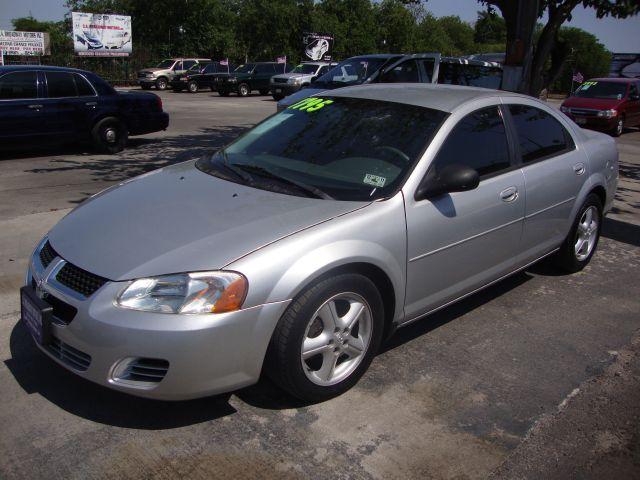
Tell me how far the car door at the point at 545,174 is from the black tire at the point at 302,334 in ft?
5.40

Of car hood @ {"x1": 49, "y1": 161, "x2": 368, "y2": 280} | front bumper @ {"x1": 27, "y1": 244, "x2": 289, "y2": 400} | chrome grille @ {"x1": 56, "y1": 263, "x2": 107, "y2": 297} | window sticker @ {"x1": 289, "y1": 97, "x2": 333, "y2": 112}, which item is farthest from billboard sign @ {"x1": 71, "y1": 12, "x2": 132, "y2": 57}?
front bumper @ {"x1": 27, "y1": 244, "x2": 289, "y2": 400}

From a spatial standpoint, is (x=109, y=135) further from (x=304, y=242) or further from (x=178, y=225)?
(x=304, y=242)

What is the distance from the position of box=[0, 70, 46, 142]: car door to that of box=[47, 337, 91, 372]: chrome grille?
7955mm

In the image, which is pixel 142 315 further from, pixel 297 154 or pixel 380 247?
pixel 297 154

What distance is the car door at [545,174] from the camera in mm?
4328

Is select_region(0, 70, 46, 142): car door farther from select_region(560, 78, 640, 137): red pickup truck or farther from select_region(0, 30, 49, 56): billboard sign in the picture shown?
select_region(0, 30, 49, 56): billboard sign

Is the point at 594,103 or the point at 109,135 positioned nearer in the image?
the point at 109,135

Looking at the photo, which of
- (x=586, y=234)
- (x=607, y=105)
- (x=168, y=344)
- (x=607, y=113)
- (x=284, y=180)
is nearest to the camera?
(x=168, y=344)

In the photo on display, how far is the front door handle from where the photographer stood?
401 cm

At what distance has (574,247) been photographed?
5.13m

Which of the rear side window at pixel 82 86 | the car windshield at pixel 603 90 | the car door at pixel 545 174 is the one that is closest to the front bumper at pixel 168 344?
the car door at pixel 545 174

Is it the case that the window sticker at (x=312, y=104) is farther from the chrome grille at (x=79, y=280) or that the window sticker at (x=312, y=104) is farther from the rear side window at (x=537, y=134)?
the chrome grille at (x=79, y=280)

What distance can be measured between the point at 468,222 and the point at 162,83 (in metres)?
29.5

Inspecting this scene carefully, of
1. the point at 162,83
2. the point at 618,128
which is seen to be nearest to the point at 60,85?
the point at 618,128
